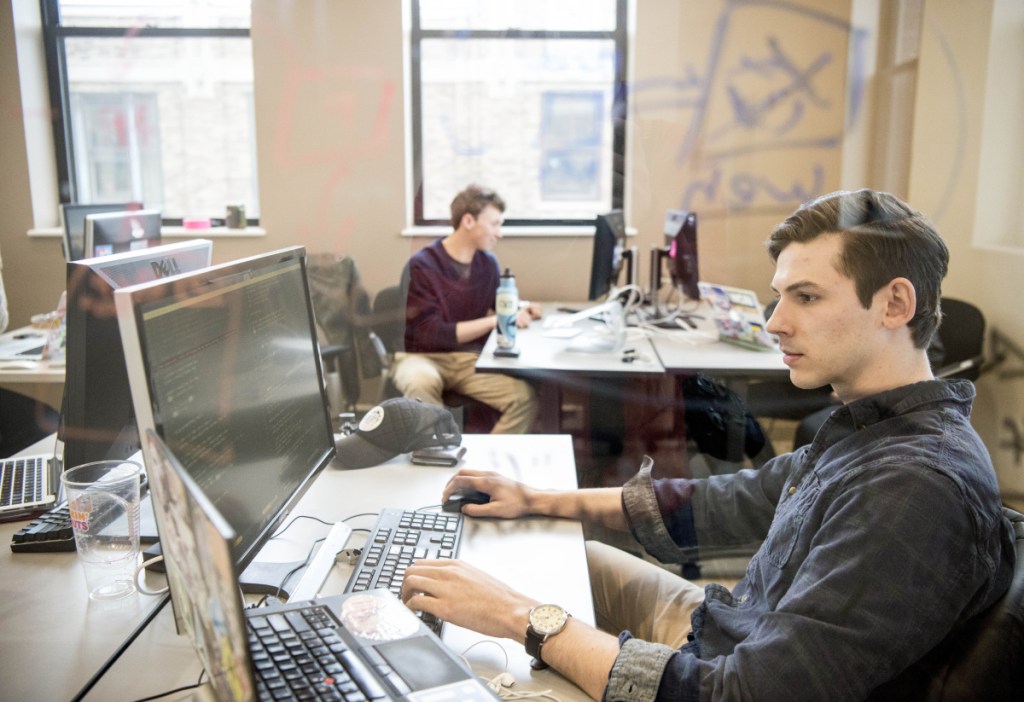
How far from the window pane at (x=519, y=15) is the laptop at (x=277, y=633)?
368 cm

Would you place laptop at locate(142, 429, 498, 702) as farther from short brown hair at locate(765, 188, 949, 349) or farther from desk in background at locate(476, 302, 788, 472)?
desk in background at locate(476, 302, 788, 472)

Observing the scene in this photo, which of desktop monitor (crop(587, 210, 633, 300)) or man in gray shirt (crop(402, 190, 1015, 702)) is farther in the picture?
desktop monitor (crop(587, 210, 633, 300))

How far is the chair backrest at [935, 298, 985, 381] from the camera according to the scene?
290 cm

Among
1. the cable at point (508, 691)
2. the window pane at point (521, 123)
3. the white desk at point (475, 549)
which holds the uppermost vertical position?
the window pane at point (521, 123)

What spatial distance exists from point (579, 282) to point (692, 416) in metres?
1.58

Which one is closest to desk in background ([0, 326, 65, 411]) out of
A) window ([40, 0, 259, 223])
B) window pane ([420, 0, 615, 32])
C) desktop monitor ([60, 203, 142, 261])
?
desktop monitor ([60, 203, 142, 261])

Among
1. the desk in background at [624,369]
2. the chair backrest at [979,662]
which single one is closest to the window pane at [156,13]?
the desk in background at [624,369]

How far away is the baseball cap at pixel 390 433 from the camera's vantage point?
1.61m

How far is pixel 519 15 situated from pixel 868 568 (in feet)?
12.4

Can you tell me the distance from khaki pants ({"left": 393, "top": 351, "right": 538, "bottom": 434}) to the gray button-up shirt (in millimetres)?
2022

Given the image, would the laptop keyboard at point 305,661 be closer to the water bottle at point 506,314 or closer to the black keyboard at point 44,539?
the black keyboard at point 44,539

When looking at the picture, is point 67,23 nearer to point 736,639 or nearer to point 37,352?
point 37,352

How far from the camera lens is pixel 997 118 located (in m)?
2.88

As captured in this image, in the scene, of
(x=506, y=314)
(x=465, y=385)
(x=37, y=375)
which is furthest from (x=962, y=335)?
(x=37, y=375)
